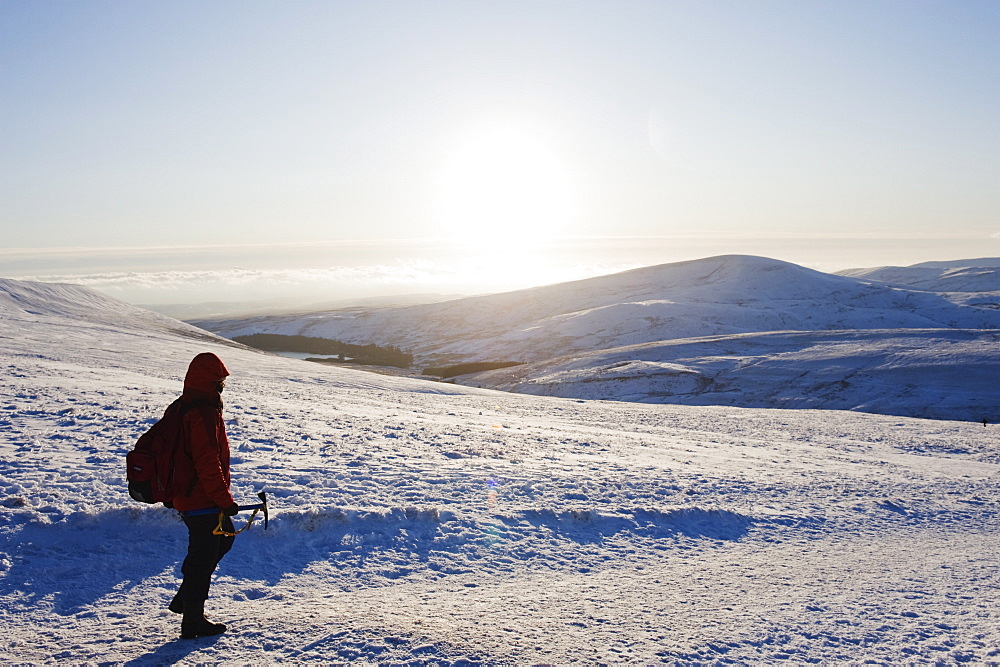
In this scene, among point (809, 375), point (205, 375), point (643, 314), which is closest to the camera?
point (205, 375)

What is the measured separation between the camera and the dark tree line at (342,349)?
102250 millimetres

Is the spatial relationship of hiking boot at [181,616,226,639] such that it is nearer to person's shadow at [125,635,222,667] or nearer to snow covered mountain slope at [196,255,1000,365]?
person's shadow at [125,635,222,667]

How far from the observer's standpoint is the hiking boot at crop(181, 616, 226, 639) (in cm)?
626

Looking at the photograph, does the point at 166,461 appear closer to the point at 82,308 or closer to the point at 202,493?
the point at 202,493

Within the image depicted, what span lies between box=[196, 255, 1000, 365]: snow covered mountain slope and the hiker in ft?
285

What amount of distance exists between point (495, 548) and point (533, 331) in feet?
335

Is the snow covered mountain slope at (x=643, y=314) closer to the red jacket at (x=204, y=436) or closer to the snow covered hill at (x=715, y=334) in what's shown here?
the snow covered hill at (x=715, y=334)

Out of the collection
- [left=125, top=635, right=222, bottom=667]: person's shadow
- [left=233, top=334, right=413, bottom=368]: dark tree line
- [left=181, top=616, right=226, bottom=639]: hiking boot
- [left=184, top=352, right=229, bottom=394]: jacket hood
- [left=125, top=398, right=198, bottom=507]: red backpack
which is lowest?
[left=233, top=334, right=413, bottom=368]: dark tree line

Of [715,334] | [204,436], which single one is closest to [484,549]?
[204,436]

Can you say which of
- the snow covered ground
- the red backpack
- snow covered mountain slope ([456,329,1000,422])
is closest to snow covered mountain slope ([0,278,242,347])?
snow covered mountain slope ([456,329,1000,422])

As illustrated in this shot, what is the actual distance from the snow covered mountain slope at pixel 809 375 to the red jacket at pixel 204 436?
47.8 m

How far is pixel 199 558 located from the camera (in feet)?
20.7

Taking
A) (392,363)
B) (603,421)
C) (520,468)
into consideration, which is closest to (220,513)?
(520,468)

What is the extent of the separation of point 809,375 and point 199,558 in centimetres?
5782
